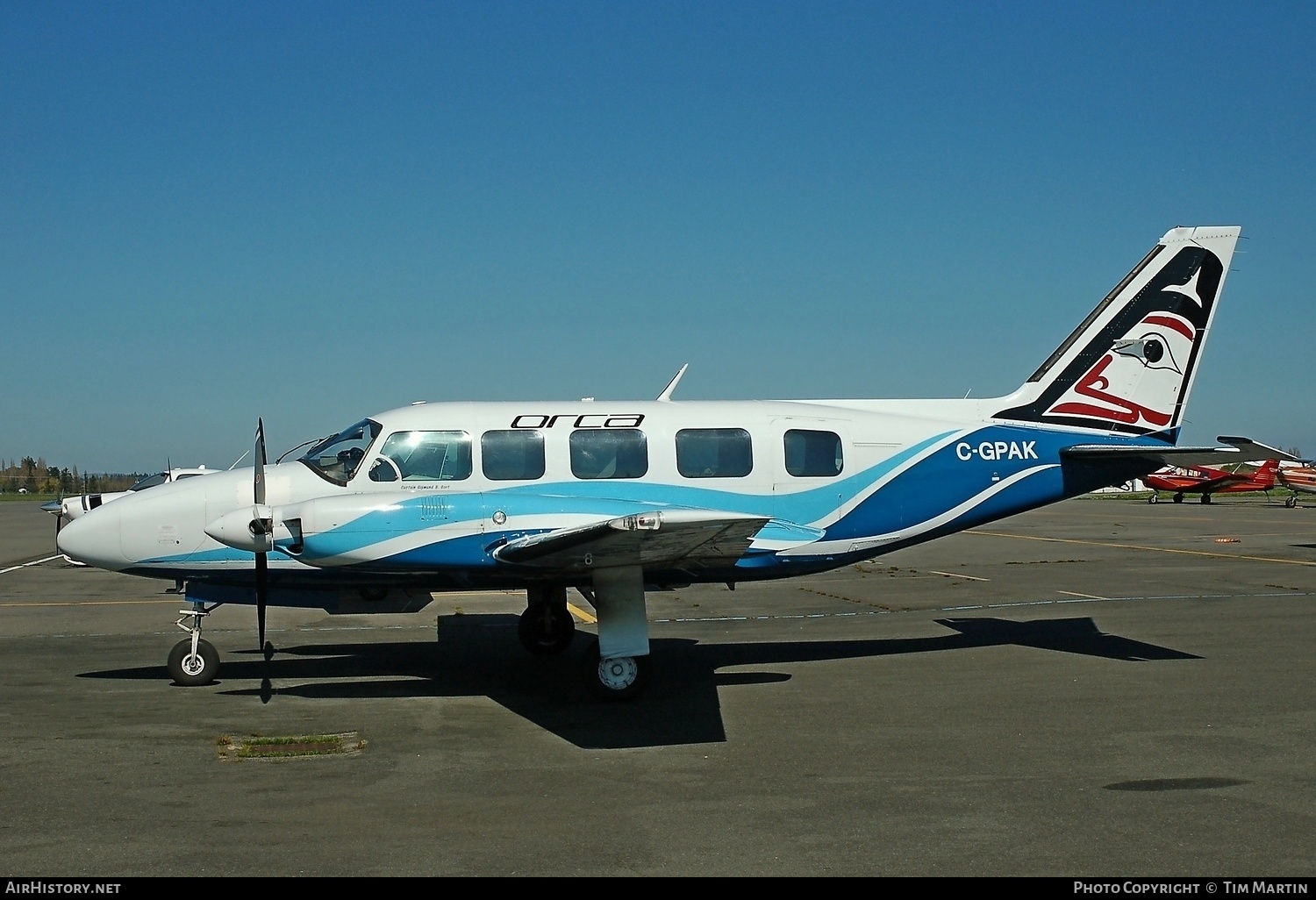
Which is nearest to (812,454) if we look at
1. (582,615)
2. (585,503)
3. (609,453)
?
(609,453)

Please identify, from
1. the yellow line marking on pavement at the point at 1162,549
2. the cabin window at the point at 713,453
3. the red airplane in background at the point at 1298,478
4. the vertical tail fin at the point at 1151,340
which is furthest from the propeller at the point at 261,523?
the red airplane in background at the point at 1298,478

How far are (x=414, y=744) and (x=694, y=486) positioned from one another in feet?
14.3

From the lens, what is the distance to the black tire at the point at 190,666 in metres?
11.6

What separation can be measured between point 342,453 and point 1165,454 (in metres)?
9.52

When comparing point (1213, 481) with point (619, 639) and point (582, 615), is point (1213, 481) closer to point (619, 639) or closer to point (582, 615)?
point (582, 615)

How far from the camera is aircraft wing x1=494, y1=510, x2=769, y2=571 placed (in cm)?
897

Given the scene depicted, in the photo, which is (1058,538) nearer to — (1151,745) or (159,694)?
(1151,745)

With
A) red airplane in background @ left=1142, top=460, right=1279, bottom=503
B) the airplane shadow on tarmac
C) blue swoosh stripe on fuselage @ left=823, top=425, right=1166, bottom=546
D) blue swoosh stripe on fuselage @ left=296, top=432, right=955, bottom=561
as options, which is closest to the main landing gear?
the airplane shadow on tarmac

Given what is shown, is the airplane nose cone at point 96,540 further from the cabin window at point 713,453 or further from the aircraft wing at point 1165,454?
the aircraft wing at point 1165,454

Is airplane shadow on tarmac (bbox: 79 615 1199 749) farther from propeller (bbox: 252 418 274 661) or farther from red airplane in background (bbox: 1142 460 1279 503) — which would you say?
red airplane in background (bbox: 1142 460 1279 503)

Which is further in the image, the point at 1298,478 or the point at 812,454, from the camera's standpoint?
the point at 1298,478

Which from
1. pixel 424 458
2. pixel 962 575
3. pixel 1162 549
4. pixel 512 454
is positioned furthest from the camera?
pixel 1162 549

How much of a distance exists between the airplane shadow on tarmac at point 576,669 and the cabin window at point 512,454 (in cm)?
Answer: 227

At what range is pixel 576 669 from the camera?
12.5m
